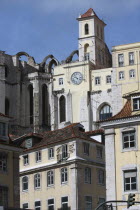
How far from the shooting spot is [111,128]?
65.1 meters

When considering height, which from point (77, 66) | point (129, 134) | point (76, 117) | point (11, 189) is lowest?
point (11, 189)

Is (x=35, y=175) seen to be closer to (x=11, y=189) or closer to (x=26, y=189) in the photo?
(x=26, y=189)

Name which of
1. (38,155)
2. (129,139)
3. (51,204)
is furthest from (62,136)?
(129,139)

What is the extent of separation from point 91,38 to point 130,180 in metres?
108

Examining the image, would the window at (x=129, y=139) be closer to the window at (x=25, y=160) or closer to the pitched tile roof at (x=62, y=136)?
the pitched tile roof at (x=62, y=136)

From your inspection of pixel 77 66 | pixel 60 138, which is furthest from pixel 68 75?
pixel 60 138

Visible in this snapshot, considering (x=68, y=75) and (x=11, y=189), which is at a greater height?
(x=68, y=75)

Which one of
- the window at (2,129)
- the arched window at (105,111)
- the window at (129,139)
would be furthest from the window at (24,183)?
the arched window at (105,111)

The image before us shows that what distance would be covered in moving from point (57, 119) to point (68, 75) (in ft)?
31.6

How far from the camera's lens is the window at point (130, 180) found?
62000 mm

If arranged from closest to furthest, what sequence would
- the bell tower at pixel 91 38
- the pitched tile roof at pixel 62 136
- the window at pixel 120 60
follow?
the pitched tile roof at pixel 62 136 < the window at pixel 120 60 < the bell tower at pixel 91 38

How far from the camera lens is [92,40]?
551 ft

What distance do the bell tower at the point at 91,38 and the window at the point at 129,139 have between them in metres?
99.8

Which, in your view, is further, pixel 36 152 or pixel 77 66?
pixel 77 66
